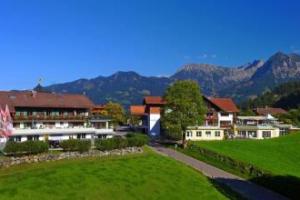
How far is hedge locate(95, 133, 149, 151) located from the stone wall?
1.99 ft

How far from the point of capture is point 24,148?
6322 centimetres

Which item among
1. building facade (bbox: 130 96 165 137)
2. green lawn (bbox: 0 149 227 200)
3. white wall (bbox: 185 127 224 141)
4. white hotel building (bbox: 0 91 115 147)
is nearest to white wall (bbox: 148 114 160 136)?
building facade (bbox: 130 96 165 137)

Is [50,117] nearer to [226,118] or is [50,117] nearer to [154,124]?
[154,124]

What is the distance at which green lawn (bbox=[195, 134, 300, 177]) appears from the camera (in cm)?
8420

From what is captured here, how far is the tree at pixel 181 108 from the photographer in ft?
324

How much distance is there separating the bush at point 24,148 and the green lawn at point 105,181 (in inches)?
120

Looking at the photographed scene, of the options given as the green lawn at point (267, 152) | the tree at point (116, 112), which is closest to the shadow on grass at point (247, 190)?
the green lawn at point (267, 152)

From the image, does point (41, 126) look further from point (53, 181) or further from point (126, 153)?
point (53, 181)

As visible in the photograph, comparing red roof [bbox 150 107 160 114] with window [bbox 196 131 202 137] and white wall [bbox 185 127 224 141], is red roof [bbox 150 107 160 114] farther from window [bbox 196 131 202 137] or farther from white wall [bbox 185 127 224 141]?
window [bbox 196 131 202 137]

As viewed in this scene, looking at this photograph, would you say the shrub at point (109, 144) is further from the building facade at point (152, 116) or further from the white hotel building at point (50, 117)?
the building facade at point (152, 116)

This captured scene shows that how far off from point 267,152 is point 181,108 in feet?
60.8

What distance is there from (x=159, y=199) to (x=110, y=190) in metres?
5.11

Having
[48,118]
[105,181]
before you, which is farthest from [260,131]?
[105,181]

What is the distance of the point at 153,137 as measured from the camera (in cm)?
11588
